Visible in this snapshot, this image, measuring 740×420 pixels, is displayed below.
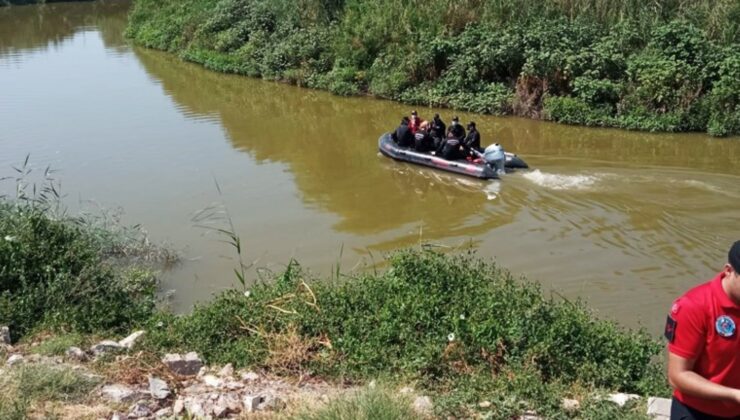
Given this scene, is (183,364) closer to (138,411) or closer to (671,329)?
(138,411)

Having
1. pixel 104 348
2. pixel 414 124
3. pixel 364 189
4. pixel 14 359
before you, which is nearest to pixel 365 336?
pixel 104 348

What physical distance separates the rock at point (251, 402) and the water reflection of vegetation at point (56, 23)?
3711 centimetres

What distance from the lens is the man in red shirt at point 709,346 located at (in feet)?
10.5

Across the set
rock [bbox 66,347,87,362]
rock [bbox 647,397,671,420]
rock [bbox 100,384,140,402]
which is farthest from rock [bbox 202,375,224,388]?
rock [bbox 647,397,671,420]

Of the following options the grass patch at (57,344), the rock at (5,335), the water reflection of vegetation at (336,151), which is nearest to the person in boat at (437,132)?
the water reflection of vegetation at (336,151)

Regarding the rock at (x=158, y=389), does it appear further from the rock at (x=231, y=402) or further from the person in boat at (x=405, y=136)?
the person in boat at (x=405, y=136)

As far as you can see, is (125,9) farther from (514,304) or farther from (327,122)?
(514,304)

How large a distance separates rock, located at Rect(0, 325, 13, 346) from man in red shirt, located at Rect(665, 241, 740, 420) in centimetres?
641

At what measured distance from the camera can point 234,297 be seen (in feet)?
26.4

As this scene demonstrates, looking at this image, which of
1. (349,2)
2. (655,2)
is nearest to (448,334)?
(655,2)

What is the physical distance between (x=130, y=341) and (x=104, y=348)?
0.28m

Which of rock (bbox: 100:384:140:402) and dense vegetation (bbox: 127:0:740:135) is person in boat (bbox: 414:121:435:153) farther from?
rock (bbox: 100:384:140:402)

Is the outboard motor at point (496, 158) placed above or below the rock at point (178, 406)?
above

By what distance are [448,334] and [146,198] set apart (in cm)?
952
